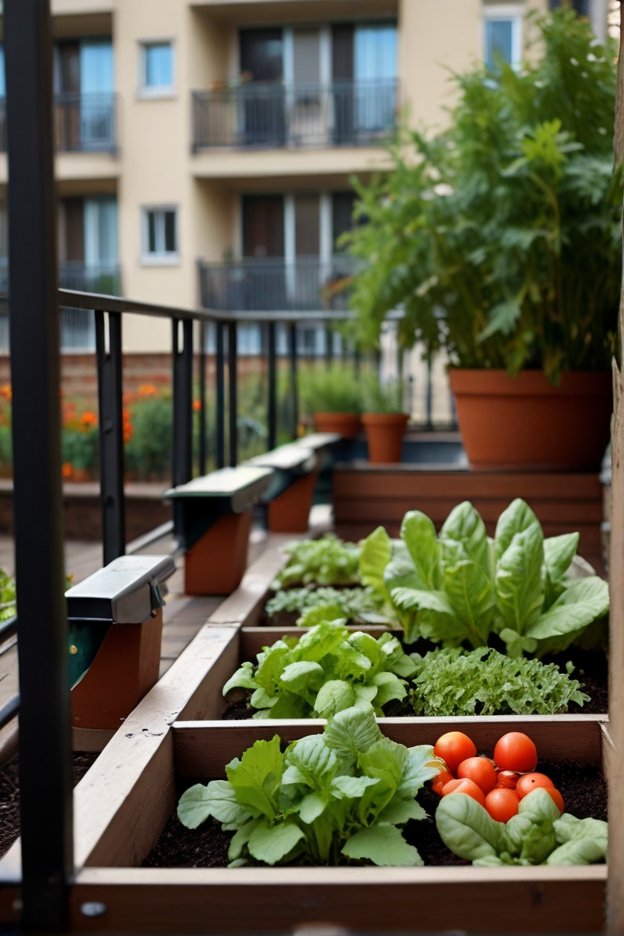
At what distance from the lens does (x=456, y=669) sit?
2.06 metres

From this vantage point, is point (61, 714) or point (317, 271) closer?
point (61, 714)

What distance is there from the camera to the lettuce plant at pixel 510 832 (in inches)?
57.4

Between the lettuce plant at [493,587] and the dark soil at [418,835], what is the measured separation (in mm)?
483

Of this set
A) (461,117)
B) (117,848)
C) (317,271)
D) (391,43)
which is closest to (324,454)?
(461,117)

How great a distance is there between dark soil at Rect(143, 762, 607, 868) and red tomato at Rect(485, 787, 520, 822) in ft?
0.30

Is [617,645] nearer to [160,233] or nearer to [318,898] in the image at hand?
[318,898]

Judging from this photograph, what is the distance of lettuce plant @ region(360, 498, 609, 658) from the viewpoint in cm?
226

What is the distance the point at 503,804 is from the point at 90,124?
1593 cm

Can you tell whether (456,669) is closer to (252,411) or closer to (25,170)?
(25,170)

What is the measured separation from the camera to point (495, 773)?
1735 millimetres

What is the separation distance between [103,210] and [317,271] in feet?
12.7

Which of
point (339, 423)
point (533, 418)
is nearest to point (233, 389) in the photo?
point (533, 418)

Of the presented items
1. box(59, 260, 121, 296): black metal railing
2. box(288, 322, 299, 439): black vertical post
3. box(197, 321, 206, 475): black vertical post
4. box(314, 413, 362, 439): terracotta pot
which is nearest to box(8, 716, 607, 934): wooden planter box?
box(197, 321, 206, 475): black vertical post

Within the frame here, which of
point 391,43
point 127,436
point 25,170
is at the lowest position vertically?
point 127,436
